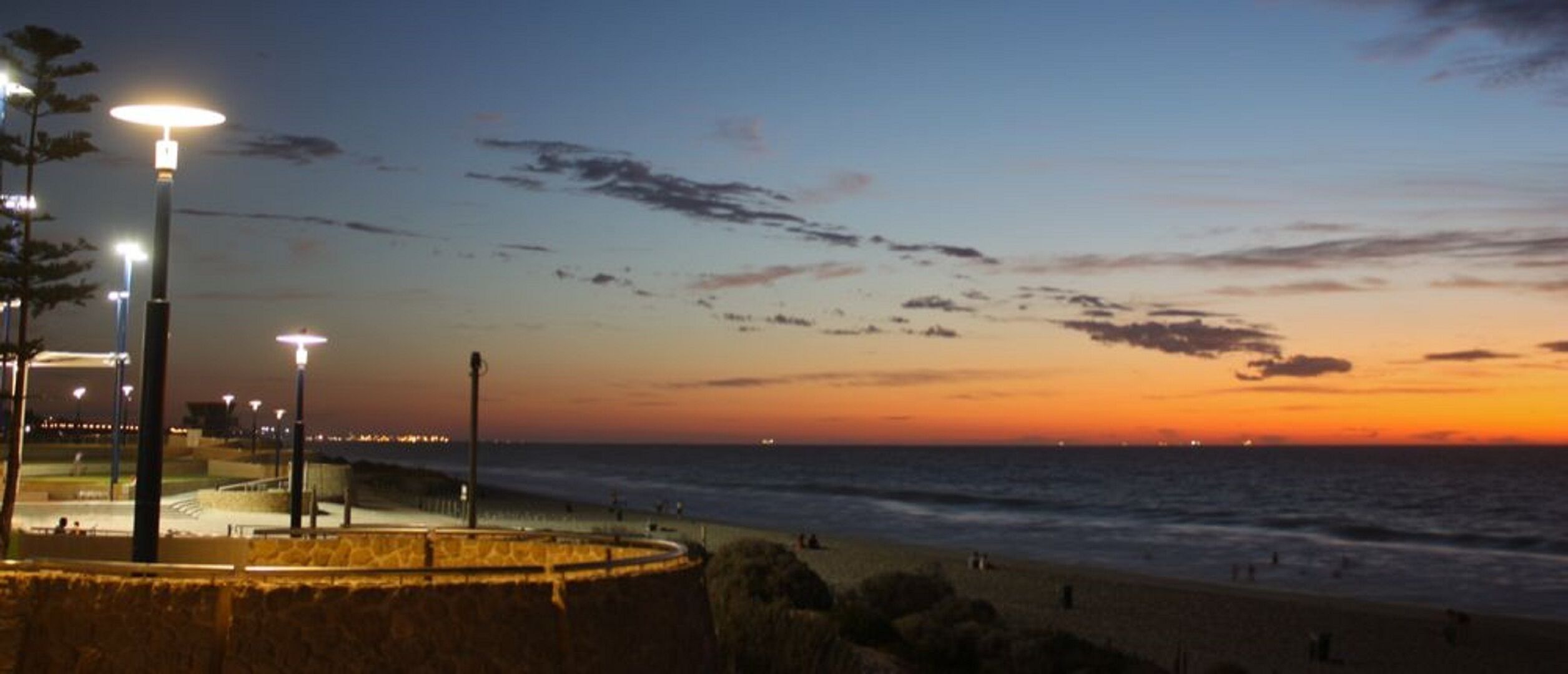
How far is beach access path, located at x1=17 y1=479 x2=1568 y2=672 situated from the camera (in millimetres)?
29234

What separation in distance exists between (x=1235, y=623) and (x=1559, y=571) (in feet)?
87.3

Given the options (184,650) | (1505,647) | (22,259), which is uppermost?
(22,259)

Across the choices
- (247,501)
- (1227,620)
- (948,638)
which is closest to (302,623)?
(948,638)

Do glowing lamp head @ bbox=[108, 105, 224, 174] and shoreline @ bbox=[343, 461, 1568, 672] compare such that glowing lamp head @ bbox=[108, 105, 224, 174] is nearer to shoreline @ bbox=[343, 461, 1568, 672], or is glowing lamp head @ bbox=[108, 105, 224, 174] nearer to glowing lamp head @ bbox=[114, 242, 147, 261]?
shoreline @ bbox=[343, 461, 1568, 672]

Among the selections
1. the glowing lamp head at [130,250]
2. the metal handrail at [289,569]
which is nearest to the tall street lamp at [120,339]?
the glowing lamp head at [130,250]

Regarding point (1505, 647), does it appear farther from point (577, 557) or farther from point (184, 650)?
point (184, 650)

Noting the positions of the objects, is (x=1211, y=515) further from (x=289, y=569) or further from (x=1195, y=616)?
(x=289, y=569)

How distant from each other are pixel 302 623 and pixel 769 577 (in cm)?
1898

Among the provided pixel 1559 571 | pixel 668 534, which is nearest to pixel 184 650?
pixel 668 534

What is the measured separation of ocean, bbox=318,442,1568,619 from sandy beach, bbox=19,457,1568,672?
5.08 meters

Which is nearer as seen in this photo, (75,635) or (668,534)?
(75,635)

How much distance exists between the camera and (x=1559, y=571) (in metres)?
53.4

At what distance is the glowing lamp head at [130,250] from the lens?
40.4 m

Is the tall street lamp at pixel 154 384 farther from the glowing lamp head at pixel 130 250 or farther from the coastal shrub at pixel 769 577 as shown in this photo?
the glowing lamp head at pixel 130 250
